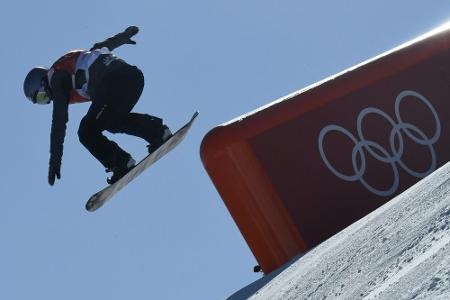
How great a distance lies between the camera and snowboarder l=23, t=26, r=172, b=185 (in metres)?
7.59

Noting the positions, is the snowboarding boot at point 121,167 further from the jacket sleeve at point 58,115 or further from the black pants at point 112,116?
the jacket sleeve at point 58,115

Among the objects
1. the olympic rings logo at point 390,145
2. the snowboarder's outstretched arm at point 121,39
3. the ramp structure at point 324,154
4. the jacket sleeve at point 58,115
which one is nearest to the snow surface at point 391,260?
the ramp structure at point 324,154

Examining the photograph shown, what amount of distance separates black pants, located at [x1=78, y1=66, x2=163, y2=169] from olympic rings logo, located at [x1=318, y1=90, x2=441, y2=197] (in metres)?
1.64

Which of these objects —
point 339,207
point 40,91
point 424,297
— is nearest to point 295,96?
point 339,207

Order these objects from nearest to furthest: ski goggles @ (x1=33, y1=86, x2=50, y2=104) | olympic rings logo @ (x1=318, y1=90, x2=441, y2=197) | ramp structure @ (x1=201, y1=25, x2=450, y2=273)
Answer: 1. ramp structure @ (x1=201, y1=25, x2=450, y2=273)
2. olympic rings logo @ (x1=318, y1=90, x2=441, y2=197)
3. ski goggles @ (x1=33, y1=86, x2=50, y2=104)

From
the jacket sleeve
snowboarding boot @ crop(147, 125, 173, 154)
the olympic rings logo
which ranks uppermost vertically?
the jacket sleeve

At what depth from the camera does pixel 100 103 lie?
25.0ft

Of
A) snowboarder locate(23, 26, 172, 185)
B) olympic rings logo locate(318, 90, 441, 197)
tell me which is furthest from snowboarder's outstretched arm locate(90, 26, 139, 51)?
olympic rings logo locate(318, 90, 441, 197)

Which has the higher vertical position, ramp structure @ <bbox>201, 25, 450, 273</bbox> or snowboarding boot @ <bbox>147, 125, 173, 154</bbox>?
snowboarding boot @ <bbox>147, 125, 173, 154</bbox>

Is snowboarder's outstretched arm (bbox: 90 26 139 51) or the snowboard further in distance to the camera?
snowboarder's outstretched arm (bbox: 90 26 139 51)

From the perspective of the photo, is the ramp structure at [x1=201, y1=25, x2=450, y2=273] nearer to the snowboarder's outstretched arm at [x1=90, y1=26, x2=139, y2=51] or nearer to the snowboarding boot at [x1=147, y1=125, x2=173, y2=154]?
the snowboarding boot at [x1=147, y1=125, x2=173, y2=154]

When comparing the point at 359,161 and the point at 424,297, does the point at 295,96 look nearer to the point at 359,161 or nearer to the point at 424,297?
the point at 359,161

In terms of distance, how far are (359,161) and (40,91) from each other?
9.06 feet

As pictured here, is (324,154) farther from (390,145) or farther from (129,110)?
(129,110)
